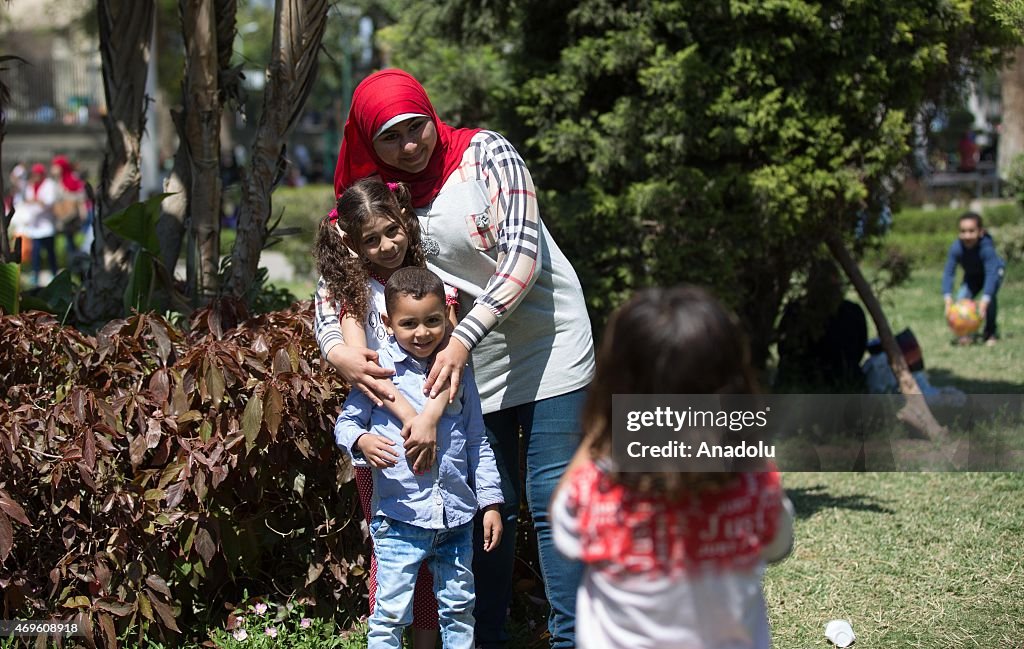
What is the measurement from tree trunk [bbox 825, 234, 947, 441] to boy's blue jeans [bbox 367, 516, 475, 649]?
4157 mm

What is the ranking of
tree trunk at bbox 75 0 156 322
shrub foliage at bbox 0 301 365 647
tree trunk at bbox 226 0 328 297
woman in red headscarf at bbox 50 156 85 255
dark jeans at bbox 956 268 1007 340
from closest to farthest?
shrub foliage at bbox 0 301 365 647 → tree trunk at bbox 226 0 328 297 → tree trunk at bbox 75 0 156 322 → dark jeans at bbox 956 268 1007 340 → woman in red headscarf at bbox 50 156 85 255

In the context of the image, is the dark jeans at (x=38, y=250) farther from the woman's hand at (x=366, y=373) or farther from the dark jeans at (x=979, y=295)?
the woman's hand at (x=366, y=373)

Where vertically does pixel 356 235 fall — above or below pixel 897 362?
above

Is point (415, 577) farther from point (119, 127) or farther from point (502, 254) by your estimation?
point (119, 127)

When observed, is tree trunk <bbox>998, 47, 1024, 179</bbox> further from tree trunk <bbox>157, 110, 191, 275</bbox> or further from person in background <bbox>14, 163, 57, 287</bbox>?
tree trunk <bbox>157, 110, 191, 275</bbox>

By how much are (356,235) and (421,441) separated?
23.5 inches

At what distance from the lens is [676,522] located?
199 cm

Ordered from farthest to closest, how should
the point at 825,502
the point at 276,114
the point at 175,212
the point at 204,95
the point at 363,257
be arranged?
the point at 825,502 → the point at 175,212 → the point at 204,95 → the point at 276,114 → the point at 363,257

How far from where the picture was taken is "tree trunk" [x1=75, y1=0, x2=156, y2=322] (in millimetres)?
5012

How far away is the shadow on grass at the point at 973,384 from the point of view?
25.4 ft

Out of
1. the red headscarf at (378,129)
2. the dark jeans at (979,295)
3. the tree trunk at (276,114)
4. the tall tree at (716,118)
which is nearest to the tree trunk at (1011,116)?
the dark jeans at (979,295)

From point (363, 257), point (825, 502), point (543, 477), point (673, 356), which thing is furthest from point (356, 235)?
point (825, 502)

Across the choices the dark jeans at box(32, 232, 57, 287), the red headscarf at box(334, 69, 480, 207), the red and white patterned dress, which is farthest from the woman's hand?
the dark jeans at box(32, 232, 57, 287)

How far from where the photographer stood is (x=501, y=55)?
7020mm
